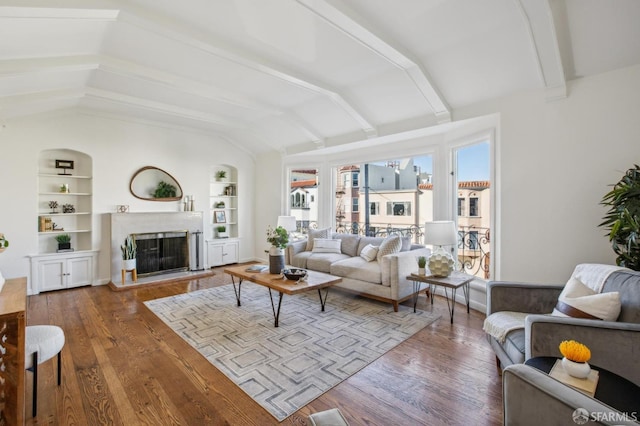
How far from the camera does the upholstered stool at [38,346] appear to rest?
76.1 inches

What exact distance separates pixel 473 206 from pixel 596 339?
2866 millimetres

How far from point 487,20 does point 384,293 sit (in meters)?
3.17

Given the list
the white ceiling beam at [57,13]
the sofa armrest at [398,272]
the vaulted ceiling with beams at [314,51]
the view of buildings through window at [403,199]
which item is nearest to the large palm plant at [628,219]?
the vaulted ceiling with beams at [314,51]

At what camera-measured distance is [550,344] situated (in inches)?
70.8

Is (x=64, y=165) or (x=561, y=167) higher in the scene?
(x=64, y=165)

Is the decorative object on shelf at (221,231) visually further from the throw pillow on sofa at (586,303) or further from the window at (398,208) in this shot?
the throw pillow on sofa at (586,303)

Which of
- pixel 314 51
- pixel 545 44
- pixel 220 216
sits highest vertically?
pixel 314 51

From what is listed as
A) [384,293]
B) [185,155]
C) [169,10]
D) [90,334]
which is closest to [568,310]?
[384,293]

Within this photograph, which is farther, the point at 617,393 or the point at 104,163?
the point at 104,163

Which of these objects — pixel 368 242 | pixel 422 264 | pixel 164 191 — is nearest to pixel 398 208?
pixel 368 242

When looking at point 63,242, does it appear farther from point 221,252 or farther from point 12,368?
point 12,368

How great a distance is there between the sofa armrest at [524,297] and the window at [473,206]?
1981 mm

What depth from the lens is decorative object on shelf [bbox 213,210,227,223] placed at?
6967mm

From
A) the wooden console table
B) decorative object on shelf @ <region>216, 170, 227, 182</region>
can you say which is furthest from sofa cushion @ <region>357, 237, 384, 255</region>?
the wooden console table
